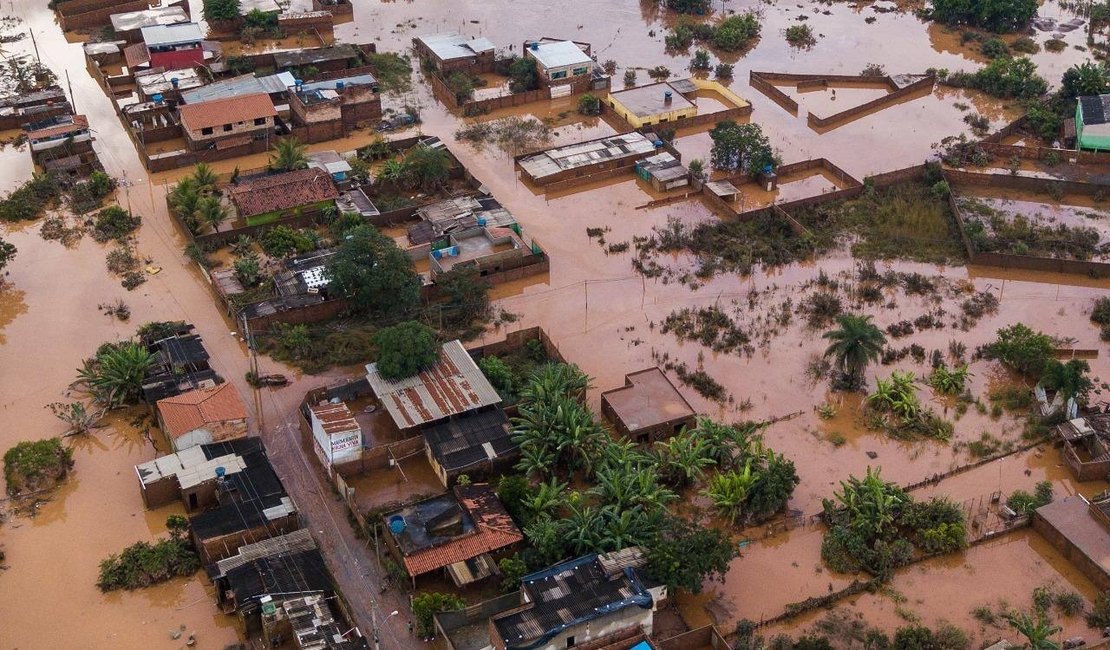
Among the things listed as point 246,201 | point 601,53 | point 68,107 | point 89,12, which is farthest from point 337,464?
point 89,12

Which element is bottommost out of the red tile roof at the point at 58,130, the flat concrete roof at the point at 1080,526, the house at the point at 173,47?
the flat concrete roof at the point at 1080,526

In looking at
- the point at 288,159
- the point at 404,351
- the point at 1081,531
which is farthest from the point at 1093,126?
the point at 288,159

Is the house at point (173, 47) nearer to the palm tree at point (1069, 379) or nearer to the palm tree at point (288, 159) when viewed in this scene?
the palm tree at point (288, 159)

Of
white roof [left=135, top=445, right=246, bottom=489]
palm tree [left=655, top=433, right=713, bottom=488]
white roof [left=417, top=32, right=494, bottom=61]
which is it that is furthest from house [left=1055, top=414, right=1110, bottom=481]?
white roof [left=417, top=32, right=494, bottom=61]

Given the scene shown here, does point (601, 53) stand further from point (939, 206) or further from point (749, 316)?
point (749, 316)

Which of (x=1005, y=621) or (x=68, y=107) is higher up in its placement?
(x=68, y=107)

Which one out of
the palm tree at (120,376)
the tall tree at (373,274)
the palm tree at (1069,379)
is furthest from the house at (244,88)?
the palm tree at (1069,379)
